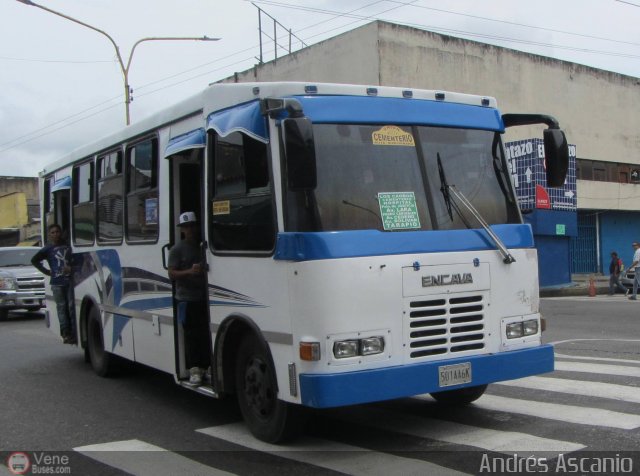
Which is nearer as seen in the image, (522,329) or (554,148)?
(522,329)

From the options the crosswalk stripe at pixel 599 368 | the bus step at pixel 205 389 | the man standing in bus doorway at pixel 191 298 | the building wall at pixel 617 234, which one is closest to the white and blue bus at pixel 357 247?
the bus step at pixel 205 389

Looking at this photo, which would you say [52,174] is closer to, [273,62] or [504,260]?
[504,260]

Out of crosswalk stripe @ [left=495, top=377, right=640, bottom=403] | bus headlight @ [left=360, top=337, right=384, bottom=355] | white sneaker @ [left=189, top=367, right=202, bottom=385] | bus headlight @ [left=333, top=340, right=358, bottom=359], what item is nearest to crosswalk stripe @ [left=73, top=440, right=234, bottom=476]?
white sneaker @ [left=189, top=367, right=202, bottom=385]

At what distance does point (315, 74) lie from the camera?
2872 centimetres

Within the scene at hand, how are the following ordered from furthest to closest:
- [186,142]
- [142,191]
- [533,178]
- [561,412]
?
[533,178]
[142,191]
[186,142]
[561,412]

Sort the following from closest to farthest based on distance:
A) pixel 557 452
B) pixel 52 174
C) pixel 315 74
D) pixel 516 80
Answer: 1. pixel 557 452
2. pixel 52 174
3. pixel 315 74
4. pixel 516 80

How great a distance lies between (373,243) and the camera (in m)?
5.44

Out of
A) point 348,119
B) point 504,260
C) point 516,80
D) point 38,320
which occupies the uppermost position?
point 516,80

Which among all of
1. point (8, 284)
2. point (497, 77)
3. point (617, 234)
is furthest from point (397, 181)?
point (617, 234)

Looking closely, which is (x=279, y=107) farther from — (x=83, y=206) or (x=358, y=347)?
(x=83, y=206)

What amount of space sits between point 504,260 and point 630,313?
11.4 m

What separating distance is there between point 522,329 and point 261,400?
7.49 ft

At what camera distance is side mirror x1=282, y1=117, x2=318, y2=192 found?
5074 millimetres

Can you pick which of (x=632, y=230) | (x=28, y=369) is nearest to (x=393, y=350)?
(x=28, y=369)
